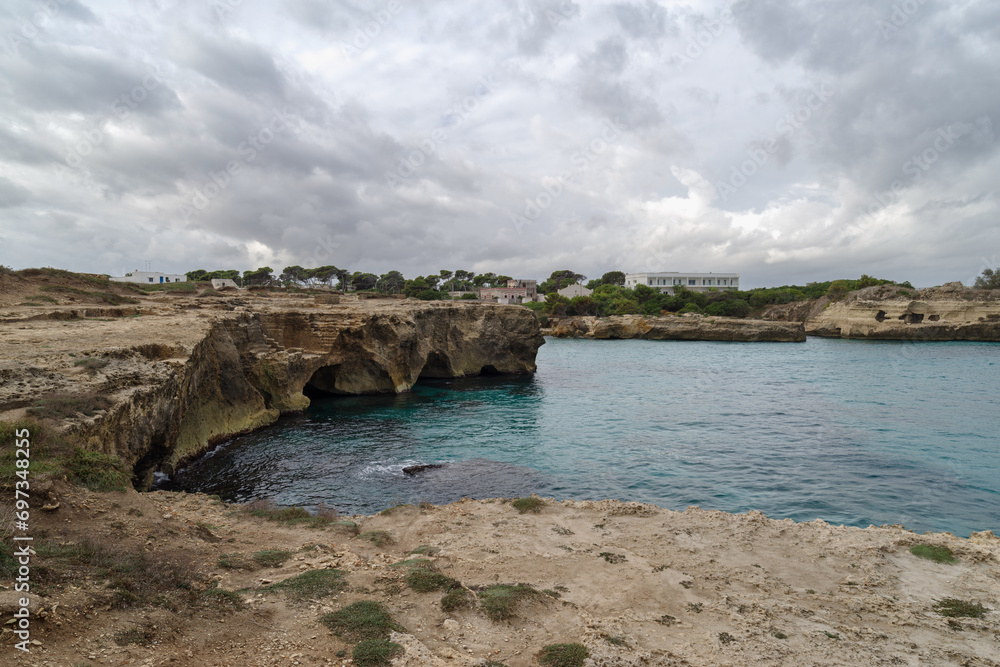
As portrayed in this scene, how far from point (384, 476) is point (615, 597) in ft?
34.4

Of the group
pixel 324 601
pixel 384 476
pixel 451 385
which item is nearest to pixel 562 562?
pixel 324 601

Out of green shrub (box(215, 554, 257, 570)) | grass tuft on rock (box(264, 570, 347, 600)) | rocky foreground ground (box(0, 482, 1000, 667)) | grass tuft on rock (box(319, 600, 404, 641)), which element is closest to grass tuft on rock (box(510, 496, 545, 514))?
rocky foreground ground (box(0, 482, 1000, 667))

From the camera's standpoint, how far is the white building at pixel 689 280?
5463 inches

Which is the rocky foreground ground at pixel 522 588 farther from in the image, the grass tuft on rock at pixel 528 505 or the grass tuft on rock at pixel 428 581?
the grass tuft on rock at pixel 528 505

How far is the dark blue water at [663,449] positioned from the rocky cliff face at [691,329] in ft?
136

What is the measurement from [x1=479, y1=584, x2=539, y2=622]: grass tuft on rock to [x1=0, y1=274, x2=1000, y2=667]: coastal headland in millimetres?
31

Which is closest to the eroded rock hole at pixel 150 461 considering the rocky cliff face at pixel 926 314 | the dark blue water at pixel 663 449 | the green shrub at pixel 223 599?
the dark blue water at pixel 663 449

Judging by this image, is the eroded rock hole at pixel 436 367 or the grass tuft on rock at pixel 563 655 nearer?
the grass tuft on rock at pixel 563 655

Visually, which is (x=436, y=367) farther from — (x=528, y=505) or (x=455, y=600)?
(x=455, y=600)

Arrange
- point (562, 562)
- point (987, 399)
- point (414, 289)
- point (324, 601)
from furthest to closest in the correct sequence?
point (414, 289) < point (987, 399) < point (562, 562) < point (324, 601)

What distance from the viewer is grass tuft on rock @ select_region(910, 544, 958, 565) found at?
8569 mm

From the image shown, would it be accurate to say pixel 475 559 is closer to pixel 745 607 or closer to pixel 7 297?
pixel 745 607

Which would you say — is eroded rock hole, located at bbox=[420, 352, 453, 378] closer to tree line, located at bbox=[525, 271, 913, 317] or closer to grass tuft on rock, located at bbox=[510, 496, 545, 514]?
grass tuft on rock, located at bbox=[510, 496, 545, 514]

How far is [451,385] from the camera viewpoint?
36625 mm
